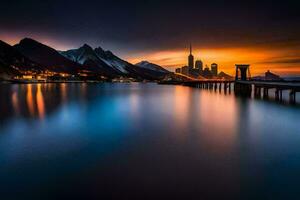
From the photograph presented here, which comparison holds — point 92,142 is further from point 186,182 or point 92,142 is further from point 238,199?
point 238,199

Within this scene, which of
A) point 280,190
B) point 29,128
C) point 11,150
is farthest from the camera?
point 29,128

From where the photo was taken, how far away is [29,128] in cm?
1736

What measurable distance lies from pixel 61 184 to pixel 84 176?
0.84 meters

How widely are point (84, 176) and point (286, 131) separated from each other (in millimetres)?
14952

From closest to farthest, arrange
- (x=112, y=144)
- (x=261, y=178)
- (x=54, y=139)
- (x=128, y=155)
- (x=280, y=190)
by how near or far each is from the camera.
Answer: (x=280, y=190)
(x=261, y=178)
(x=128, y=155)
(x=112, y=144)
(x=54, y=139)

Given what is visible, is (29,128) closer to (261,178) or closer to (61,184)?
(61,184)

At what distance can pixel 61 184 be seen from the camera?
760 cm

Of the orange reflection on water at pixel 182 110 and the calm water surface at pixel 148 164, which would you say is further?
the orange reflection on water at pixel 182 110

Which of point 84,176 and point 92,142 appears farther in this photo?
point 92,142

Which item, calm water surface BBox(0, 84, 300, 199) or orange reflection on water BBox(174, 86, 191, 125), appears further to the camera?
orange reflection on water BBox(174, 86, 191, 125)

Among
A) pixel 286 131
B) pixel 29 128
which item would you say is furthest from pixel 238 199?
pixel 29 128

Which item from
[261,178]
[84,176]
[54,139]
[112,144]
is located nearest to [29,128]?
[54,139]

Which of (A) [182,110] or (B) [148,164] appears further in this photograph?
(A) [182,110]

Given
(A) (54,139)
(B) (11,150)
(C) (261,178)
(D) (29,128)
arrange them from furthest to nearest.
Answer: (D) (29,128) < (A) (54,139) < (B) (11,150) < (C) (261,178)
